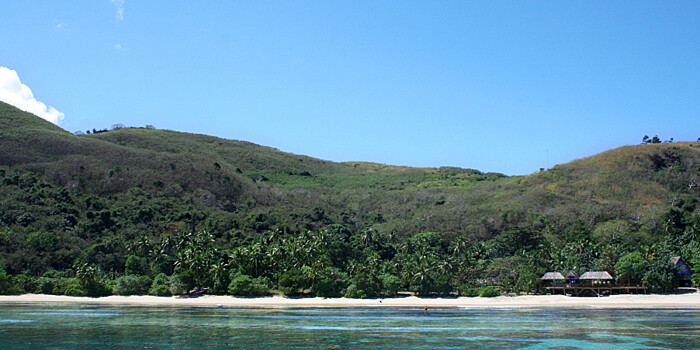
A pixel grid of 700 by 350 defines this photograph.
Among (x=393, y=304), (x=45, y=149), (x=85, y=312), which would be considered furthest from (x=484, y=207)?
(x=45, y=149)

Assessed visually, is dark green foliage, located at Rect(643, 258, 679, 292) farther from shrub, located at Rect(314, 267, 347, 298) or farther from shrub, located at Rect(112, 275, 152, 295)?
shrub, located at Rect(112, 275, 152, 295)

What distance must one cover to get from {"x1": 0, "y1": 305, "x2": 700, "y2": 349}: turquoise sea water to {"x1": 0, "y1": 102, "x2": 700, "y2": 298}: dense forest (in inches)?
534

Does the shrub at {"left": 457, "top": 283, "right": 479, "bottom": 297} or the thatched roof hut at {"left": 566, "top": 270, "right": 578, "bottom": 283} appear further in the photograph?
the shrub at {"left": 457, "top": 283, "right": 479, "bottom": 297}

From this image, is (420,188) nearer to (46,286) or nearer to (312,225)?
(312,225)

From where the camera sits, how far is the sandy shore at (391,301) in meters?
63.9

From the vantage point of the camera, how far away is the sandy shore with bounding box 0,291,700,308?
63938 millimetres

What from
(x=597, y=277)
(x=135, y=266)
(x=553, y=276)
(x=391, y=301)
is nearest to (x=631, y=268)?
(x=597, y=277)

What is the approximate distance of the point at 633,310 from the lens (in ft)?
192

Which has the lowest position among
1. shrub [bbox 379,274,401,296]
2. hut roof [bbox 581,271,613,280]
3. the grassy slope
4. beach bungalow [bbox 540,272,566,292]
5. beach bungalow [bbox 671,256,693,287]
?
shrub [bbox 379,274,401,296]

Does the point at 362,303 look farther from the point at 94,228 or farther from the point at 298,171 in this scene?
the point at 298,171

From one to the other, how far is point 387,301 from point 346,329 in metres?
26.4

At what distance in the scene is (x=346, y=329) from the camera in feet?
137

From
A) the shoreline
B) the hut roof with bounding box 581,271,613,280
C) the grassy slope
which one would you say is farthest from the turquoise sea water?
the grassy slope

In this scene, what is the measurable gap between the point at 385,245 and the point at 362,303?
34.1 m
